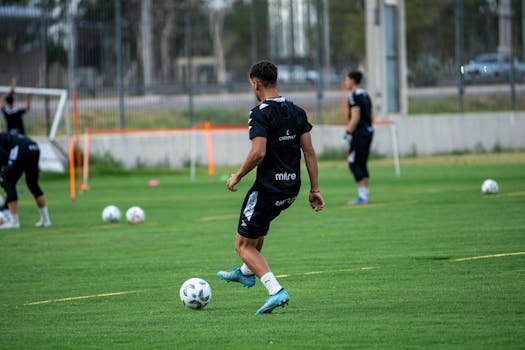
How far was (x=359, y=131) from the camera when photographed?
761 inches

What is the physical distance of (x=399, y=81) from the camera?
34094 millimetres

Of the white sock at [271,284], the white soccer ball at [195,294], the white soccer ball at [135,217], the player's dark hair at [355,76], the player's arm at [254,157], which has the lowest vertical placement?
the white soccer ball at [135,217]

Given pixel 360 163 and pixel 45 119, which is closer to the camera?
pixel 360 163

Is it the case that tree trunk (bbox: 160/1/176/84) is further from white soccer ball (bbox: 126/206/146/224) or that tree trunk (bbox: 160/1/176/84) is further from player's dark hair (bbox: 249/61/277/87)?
player's dark hair (bbox: 249/61/277/87)

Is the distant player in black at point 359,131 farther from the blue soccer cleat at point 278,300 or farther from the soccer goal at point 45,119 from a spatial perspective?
the soccer goal at point 45,119

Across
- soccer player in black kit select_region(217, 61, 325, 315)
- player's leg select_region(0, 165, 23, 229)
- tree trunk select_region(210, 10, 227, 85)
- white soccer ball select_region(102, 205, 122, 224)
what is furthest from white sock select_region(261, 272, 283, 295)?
tree trunk select_region(210, 10, 227, 85)

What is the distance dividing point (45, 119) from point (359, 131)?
14.2 m

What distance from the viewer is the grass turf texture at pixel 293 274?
793 centimetres

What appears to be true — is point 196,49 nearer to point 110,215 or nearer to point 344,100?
point 344,100

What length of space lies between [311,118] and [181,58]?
16.0 ft

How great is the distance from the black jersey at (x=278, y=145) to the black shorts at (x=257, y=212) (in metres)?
0.07

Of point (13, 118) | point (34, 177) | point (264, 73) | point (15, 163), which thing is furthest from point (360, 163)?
point (264, 73)

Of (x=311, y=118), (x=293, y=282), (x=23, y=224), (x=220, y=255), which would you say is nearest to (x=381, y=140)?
(x=311, y=118)

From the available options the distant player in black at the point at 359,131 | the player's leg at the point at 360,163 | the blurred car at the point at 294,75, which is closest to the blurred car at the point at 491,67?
the blurred car at the point at 294,75
